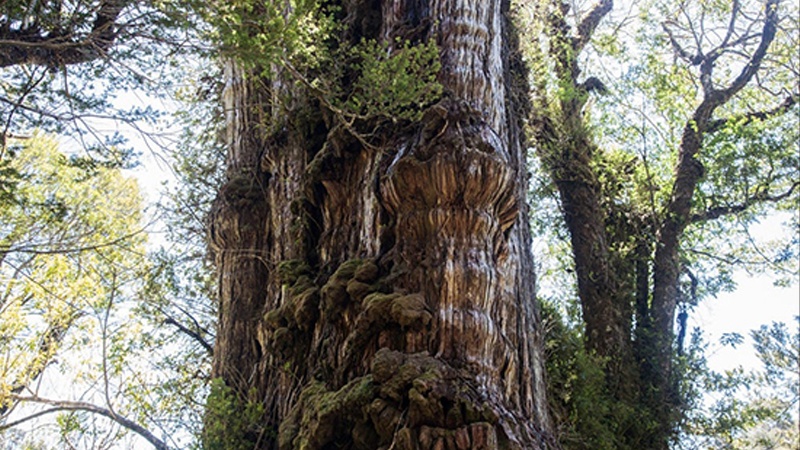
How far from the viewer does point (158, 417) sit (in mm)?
5898

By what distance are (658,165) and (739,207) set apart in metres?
1.27

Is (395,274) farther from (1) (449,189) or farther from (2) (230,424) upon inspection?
(2) (230,424)

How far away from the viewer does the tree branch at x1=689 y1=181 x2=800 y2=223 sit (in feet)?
29.1

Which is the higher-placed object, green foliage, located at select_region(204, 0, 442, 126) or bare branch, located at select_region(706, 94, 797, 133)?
bare branch, located at select_region(706, 94, 797, 133)

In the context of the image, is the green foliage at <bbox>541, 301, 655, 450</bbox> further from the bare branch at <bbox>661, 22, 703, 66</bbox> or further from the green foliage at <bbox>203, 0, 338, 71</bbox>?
the bare branch at <bbox>661, 22, 703, 66</bbox>

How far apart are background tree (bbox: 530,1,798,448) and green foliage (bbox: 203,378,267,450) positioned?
4.03 metres

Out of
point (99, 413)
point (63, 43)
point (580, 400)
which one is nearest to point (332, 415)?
point (99, 413)

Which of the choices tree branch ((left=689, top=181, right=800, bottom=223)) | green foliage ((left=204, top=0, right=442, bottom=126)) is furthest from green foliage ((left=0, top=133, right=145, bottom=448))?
tree branch ((left=689, top=181, right=800, bottom=223))

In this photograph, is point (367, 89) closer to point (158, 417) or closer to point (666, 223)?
point (158, 417)

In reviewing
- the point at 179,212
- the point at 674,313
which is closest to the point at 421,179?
the point at 179,212

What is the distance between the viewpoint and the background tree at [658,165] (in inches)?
315

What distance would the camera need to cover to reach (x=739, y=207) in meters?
9.03

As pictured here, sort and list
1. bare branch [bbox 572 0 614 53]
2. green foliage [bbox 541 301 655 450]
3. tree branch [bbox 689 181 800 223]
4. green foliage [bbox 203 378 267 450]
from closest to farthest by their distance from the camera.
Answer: green foliage [bbox 203 378 267 450] → green foliage [bbox 541 301 655 450] → tree branch [bbox 689 181 800 223] → bare branch [bbox 572 0 614 53]

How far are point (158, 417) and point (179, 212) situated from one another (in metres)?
2.68
